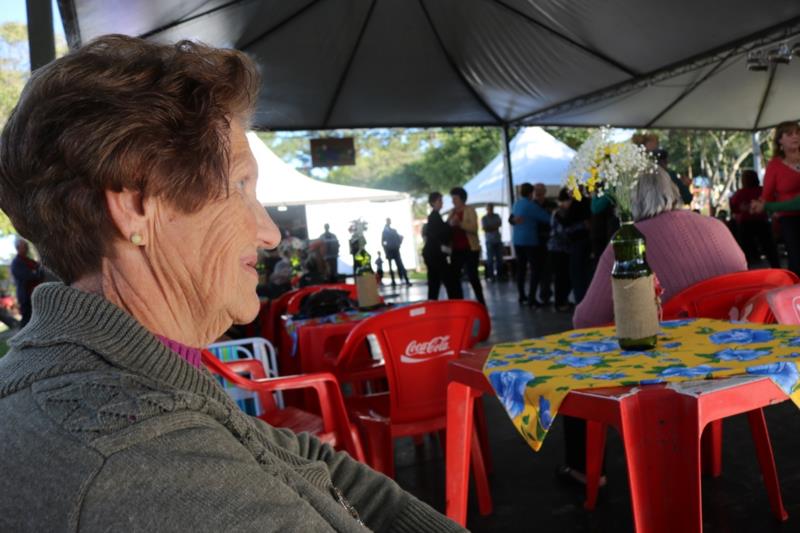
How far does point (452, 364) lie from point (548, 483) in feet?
4.12

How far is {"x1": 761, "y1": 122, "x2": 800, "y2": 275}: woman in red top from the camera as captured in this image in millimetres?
5195

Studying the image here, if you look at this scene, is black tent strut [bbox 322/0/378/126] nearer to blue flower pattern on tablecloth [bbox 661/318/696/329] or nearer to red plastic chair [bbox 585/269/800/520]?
red plastic chair [bbox 585/269/800/520]

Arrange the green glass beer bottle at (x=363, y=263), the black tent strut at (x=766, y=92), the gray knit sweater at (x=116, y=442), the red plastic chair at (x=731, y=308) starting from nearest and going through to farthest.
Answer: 1. the gray knit sweater at (x=116, y=442)
2. the red plastic chair at (x=731, y=308)
3. the green glass beer bottle at (x=363, y=263)
4. the black tent strut at (x=766, y=92)

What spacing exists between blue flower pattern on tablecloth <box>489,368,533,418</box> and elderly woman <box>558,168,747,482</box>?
0.93 metres

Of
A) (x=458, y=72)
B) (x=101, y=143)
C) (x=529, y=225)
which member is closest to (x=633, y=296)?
(x=101, y=143)

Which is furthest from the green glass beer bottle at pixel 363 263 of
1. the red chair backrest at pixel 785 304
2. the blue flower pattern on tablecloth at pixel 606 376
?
the blue flower pattern on tablecloth at pixel 606 376

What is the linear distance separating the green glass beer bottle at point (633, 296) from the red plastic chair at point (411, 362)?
3.53ft

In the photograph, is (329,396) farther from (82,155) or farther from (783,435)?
(783,435)

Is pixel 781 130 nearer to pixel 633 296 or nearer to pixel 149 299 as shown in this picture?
pixel 633 296

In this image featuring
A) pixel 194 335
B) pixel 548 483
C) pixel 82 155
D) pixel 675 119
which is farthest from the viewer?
pixel 675 119

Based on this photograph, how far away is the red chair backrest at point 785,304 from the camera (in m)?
2.37

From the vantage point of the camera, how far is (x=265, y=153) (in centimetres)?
1109

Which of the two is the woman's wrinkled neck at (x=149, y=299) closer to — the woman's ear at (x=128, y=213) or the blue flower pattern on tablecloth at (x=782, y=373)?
the woman's ear at (x=128, y=213)

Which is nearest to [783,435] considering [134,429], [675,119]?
[134,429]
